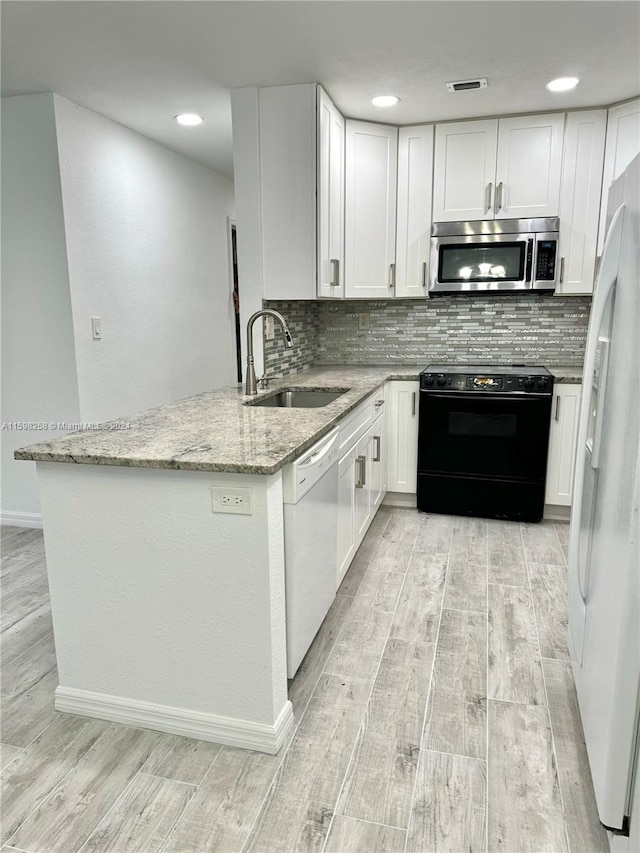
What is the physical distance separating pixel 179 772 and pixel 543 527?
105 inches

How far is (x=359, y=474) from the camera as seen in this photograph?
2908 millimetres

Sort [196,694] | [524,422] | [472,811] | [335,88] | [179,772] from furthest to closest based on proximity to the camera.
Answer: [524,422], [335,88], [196,694], [179,772], [472,811]

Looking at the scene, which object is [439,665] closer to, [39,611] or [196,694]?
[196,694]

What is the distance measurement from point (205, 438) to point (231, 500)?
0.33m

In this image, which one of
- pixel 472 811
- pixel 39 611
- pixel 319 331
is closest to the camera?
pixel 472 811

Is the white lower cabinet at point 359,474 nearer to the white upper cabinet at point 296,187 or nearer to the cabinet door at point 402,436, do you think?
the cabinet door at point 402,436

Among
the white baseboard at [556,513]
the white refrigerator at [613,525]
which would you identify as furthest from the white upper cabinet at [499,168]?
the white refrigerator at [613,525]

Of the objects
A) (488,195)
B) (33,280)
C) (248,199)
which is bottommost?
(33,280)

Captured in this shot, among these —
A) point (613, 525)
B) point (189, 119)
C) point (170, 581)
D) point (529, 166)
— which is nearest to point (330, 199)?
point (189, 119)

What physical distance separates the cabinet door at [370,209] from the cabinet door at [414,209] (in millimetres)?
47

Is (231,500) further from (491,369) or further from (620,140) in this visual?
(620,140)

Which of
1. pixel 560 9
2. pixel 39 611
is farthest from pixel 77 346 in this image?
pixel 560 9

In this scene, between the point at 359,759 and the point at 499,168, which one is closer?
the point at 359,759

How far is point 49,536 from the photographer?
1832 mm
